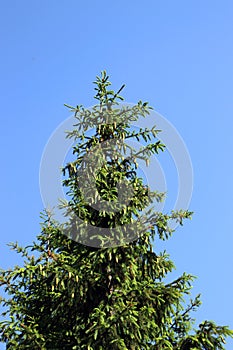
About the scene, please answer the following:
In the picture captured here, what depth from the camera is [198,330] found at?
14.9 m

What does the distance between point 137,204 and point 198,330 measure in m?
3.83

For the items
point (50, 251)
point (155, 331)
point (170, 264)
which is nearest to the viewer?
point (155, 331)

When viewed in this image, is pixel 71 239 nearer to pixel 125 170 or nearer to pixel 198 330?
pixel 125 170

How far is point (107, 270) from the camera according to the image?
1504cm

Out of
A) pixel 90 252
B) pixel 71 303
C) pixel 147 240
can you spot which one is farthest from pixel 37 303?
pixel 147 240

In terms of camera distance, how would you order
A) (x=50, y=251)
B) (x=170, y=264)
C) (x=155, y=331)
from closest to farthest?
1. (x=155, y=331)
2. (x=170, y=264)
3. (x=50, y=251)

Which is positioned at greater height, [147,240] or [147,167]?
[147,167]

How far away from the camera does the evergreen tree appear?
568 inches

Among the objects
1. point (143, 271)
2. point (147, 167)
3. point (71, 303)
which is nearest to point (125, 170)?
point (147, 167)

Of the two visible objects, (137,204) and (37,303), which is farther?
(37,303)

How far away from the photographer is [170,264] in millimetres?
15695

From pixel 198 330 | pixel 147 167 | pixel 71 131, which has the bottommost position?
pixel 198 330

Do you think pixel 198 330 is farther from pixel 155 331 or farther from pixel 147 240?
pixel 147 240

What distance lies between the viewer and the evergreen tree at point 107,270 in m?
14.4
